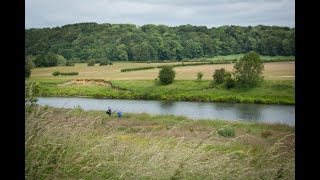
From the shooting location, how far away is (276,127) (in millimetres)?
23812

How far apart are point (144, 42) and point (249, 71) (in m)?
15.0

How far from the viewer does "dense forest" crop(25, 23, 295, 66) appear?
42.0 feet

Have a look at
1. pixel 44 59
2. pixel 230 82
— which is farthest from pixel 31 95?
pixel 230 82

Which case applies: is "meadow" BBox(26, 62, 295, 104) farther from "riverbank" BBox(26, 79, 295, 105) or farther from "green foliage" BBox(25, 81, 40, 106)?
"green foliage" BBox(25, 81, 40, 106)

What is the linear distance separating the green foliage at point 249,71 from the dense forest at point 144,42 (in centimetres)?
769

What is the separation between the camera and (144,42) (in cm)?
2598

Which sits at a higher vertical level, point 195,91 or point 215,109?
point 195,91

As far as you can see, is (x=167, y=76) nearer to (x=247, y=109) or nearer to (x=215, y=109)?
(x=215, y=109)

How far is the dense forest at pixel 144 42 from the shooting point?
42.0 ft

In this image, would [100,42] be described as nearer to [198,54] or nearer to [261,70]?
[198,54]

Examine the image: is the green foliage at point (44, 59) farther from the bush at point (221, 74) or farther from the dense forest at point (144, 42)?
the bush at point (221, 74)

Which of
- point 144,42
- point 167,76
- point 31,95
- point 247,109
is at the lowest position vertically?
point 247,109

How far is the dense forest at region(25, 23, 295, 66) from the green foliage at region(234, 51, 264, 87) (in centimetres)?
769

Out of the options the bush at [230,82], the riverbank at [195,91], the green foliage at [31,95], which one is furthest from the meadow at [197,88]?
the green foliage at [31,95]
